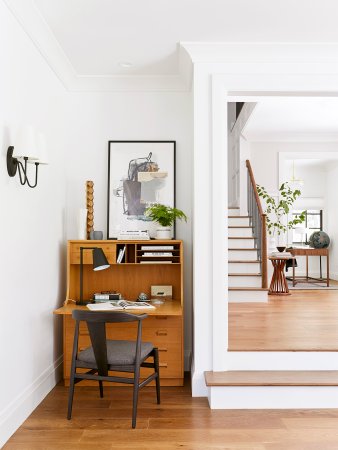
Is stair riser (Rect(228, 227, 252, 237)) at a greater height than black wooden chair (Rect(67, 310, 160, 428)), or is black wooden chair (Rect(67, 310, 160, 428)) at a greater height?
stair riser (Rect(228, 227, 252, 237))

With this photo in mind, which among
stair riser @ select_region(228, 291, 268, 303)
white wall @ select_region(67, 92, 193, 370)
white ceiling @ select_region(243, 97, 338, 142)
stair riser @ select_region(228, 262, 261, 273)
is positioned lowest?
stair riser @ select_region(228, 291, 268, 303)

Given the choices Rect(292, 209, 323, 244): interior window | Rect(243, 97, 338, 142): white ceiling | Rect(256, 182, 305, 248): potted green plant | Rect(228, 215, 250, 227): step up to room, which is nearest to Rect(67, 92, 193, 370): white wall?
Rect(243, 97, 338, 142): white ceiling

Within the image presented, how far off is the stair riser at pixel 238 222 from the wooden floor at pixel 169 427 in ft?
15.0

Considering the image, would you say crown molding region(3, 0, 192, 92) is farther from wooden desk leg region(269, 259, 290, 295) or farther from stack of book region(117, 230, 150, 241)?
wooden desk leg region(269, 259, 290, 295)

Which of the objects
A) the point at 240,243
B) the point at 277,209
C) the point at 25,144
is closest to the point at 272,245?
the point at 277,209

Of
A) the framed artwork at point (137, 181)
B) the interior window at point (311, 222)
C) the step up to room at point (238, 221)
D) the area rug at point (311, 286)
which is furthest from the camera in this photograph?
the interior window at point (311, 222)

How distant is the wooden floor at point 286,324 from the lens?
13.3 feet

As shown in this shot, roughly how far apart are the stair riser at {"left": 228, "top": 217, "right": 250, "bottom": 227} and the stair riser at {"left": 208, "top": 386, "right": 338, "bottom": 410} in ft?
15.1

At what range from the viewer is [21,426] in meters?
3.17

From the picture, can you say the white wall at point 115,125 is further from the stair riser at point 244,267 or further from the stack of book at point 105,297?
the stair riser at point 244,267

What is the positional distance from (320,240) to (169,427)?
8.86 metres

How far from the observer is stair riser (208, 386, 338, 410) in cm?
351

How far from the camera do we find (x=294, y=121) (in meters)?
7.94

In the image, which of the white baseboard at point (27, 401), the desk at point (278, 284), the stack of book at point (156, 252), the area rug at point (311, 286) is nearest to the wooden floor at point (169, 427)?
the white baseboard at point (27, 401)
